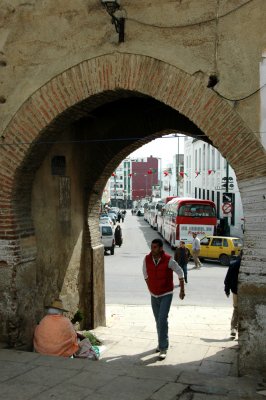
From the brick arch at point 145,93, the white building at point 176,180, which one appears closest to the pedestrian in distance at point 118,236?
the brick arch at point 145,93

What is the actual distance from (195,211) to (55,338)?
18.0m

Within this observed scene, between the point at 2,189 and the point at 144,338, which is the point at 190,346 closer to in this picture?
the point at 144,338

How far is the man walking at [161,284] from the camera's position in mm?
6520

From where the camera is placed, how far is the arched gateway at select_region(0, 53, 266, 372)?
534 cm

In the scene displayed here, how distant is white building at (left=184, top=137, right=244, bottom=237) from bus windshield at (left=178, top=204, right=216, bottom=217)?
3.29 meters

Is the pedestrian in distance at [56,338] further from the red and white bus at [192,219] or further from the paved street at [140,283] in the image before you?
the red and white bus at [192,219]

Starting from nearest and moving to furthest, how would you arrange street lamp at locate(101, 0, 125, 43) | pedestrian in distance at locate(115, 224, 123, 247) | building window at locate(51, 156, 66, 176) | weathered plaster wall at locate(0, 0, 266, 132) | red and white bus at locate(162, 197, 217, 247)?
weathered plaster wall at locate(0, 0, 266, 132)
street lamp at locate(101, 0, 125, 43)
building window at locate(51, 156, 66, 176)
red and white bus at locate(162, 197, 217, 247)
pedestrian in distance at locate(115, 224, 123, 247)

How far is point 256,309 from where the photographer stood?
17.1 feet

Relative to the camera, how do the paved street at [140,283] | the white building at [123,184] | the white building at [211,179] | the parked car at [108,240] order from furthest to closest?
the white building at [123,184] < the white building at [211,179] < the parked car at [108,240] < the paved street at [140,283]

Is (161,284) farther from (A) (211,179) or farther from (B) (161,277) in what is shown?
(A) (211,179)

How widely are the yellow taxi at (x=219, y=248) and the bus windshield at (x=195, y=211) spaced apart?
2708 millimetres

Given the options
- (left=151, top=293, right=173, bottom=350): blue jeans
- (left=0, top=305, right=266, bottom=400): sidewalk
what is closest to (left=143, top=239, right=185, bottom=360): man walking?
(left=151, top=293, right=173, bottom=350): blue jeans

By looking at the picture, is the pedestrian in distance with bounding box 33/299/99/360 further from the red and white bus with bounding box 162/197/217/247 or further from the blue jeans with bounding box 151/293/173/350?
the red and white bus with bounding box 162/197/217/247

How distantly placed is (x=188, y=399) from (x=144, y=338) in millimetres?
3420
